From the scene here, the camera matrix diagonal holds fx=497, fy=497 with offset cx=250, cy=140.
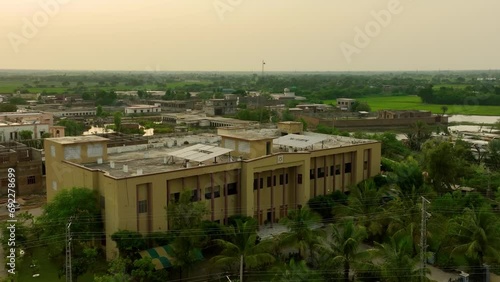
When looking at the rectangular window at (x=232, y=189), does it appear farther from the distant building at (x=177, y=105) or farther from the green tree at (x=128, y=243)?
the distant building at (x=177, y=105)

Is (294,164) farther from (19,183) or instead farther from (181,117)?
(181,117)

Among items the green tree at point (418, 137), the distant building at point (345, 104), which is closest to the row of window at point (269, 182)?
the green tree at point (418, 137)

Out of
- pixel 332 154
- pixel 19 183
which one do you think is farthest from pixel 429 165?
pixel 19 183

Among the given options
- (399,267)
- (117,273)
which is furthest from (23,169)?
(399,267)

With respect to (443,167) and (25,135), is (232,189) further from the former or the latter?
(25,135)

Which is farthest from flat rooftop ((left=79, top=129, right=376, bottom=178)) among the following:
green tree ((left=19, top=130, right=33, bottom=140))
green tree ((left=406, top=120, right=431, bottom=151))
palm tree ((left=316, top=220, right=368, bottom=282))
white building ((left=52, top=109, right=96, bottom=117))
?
white building ((left=52, top=109, right=96, bottom=117))

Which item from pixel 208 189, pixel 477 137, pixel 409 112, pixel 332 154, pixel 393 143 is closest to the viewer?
pixel 208 189
